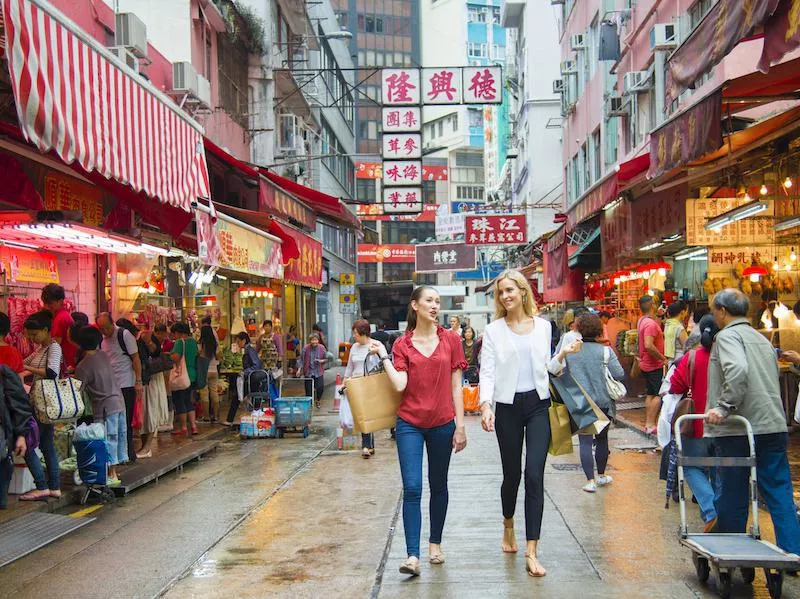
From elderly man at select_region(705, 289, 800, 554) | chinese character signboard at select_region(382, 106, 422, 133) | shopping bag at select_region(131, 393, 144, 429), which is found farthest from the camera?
chinese character signboard at select_region(382, 106, 422, 133)

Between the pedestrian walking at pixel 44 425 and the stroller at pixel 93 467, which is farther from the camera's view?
the stroller at pixel 93 467

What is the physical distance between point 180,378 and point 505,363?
8.92 m

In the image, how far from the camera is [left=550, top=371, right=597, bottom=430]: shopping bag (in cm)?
652

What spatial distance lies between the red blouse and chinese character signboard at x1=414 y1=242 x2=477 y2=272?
33151 mm

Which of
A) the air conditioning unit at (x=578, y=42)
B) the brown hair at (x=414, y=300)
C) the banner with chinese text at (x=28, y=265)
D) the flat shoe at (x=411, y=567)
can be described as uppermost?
the air conditioning unit at (x=578, y=42)

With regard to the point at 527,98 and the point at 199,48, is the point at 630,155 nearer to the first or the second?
the point at 199,48

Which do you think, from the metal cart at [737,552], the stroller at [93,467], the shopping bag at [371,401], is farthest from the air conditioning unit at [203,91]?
the metal cart at [737,552]

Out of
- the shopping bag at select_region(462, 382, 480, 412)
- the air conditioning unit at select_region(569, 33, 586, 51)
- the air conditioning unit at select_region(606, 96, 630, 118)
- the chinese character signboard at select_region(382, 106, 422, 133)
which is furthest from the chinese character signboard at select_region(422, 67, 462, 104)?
the shopping bag at select_region(462, 382, 480, 412)

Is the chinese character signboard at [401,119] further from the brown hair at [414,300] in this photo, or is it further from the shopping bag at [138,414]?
the brown hair at [414,300]

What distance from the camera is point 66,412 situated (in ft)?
28.8

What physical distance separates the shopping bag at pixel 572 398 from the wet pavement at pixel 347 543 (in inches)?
37.4

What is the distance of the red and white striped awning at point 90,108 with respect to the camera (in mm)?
5785

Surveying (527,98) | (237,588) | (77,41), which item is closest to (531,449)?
(237,588)

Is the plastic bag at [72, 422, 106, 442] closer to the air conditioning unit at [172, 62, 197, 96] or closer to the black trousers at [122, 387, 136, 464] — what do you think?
the black trousers at [122, 387, 136, 464]
